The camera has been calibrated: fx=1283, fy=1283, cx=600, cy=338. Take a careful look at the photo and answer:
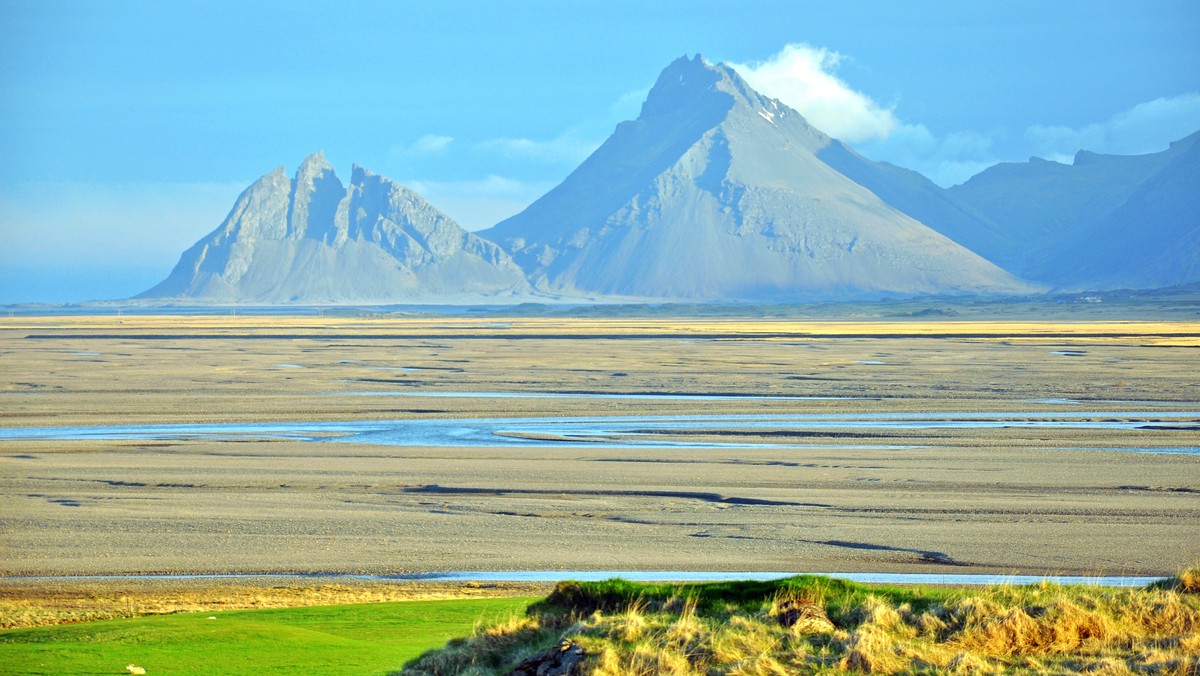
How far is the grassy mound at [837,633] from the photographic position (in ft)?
31.4

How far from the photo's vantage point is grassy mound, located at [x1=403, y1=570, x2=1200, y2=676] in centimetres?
958

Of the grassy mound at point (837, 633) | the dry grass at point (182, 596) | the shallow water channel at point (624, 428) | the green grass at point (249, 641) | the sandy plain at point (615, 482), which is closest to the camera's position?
the grassy mound at point (837, 633)

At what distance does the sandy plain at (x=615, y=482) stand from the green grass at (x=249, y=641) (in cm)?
376

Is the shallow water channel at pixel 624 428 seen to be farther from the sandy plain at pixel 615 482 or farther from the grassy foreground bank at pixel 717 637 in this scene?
the grassy foreground bank at pixel 717 637

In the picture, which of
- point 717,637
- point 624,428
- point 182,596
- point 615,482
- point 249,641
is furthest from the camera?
point 624,428

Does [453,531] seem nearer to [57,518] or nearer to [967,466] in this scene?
[57,518]

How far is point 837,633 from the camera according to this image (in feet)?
33.3

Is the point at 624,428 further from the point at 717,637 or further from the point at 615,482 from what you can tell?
the point at 717,637

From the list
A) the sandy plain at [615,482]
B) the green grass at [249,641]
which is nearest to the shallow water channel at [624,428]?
the sandy plain at [615,482]

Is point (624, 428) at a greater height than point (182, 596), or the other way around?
point (624, 428)

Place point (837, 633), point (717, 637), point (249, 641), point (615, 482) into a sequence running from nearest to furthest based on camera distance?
point (717, 637) < point (837, 633) < point (249, 641) < point (615, 482)

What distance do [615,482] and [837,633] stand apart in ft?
48.3

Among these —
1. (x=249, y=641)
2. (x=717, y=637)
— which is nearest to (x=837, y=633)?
(x=717, y=637)

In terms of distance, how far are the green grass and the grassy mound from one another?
802 millimetres
